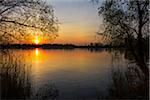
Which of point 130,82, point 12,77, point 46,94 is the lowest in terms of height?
point 46,94

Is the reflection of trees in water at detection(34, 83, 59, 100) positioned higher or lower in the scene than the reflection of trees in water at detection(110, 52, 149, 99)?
lower

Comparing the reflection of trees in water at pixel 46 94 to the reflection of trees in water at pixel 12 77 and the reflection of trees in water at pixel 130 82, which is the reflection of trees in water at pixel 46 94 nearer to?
the reflection of trees in water at pixel 12 77

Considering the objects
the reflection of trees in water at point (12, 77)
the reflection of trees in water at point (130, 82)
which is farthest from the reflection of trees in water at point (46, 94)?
the reflection of trees in water at point (130, 82)

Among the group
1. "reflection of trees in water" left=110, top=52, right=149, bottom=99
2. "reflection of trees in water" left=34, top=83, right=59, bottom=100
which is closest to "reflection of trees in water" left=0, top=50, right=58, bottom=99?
"reflection of trees in water" left=34, top=83, right=59, bottom=100

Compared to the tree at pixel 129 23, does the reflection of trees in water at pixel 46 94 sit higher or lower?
lower

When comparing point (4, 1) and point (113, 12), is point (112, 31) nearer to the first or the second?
point (113, 12)

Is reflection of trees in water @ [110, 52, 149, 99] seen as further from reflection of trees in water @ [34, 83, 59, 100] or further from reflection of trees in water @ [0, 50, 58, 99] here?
reflection of trees in water @ [0, 50, 58, 99]

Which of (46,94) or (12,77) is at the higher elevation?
(12,77)

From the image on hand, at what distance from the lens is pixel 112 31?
422 inches

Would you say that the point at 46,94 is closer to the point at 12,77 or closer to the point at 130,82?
the point at 12,77

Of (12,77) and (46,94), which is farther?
(46,94)

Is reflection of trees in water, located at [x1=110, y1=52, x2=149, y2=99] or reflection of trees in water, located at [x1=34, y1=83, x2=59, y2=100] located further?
reflection of trees in water, located at [x1=34, y1=83, x2=59, y2=100]

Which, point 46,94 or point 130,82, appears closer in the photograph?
point 130,82

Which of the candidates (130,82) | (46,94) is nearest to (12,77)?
(46,94)
